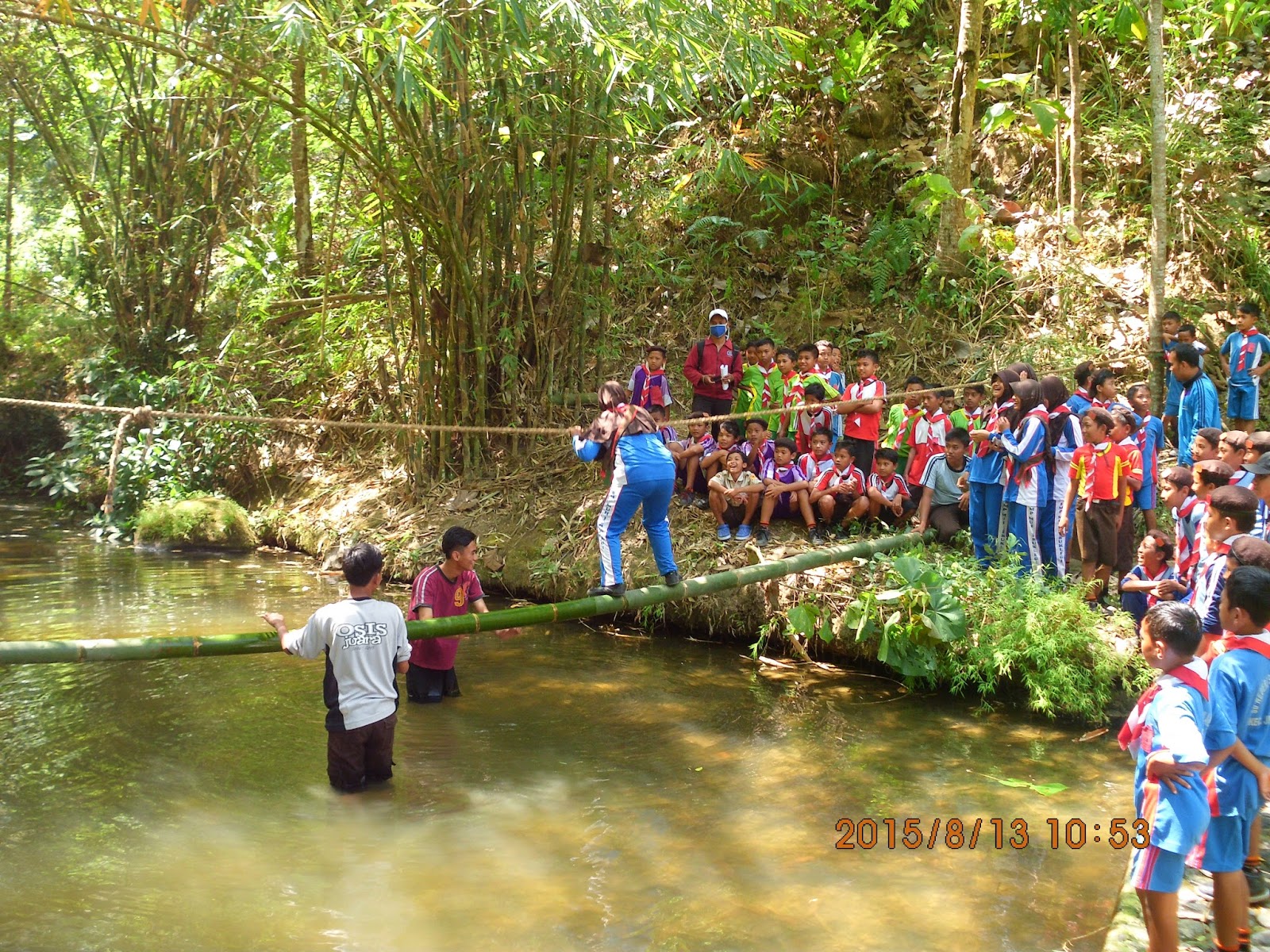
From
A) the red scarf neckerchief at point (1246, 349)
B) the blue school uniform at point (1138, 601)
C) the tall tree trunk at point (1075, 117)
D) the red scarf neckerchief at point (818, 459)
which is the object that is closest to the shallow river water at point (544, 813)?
the blue school uniform at point (1138, 601)

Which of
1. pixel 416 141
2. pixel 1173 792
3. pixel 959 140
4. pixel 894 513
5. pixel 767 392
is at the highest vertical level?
pixel 959 140

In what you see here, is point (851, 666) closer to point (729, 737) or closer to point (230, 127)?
point (729, 737)

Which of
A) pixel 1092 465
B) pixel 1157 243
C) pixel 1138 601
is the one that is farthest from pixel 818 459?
pixel 1157 243

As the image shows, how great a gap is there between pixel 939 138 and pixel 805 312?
2.49 metres

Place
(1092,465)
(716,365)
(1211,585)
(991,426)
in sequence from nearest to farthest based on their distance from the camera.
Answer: (1211,585) → (1092,465) → (991,426) → (716,365)

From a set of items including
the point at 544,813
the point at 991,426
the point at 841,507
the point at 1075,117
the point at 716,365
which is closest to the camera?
the point at 544,813

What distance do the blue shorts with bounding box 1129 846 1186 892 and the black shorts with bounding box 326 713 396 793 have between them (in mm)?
2925

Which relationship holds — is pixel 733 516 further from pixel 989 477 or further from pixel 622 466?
pixel 622 466

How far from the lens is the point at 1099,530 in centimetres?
647

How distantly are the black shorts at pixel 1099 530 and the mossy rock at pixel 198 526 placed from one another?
740 centimetres

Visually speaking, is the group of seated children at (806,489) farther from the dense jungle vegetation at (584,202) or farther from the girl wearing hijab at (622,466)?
the dense jungle vegetation at (584,202)

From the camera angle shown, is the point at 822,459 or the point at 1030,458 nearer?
the point at 1030,458

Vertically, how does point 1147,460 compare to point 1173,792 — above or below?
above

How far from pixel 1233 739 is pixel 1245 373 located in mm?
5768
